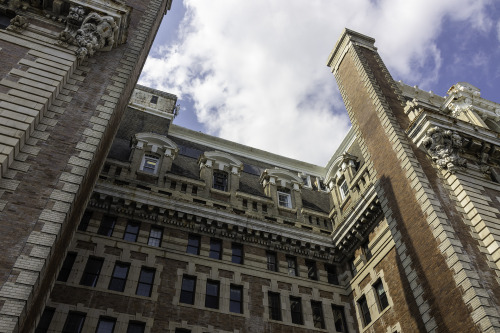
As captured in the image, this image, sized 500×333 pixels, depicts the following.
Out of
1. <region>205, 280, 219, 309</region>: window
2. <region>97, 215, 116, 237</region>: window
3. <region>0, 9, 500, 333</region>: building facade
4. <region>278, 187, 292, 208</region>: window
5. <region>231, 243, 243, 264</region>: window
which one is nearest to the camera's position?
<region>0, 9, 500, 333</region>: building facade

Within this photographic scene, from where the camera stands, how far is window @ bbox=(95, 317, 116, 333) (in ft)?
68.0

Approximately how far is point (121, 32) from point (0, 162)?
1094 cm

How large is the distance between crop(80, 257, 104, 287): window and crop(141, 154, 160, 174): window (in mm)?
8375

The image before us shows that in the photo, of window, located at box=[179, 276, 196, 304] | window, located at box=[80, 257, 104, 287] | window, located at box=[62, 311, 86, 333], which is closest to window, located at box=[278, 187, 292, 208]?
window, located at box=[179, 276, 196, 304]

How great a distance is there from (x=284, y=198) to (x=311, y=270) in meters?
7.06

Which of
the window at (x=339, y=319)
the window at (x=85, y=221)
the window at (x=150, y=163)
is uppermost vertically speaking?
the window at (x=150, y=163)

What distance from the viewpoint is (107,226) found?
25453 millimetres

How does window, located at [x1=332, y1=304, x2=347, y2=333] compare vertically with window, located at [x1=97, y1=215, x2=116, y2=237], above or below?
below

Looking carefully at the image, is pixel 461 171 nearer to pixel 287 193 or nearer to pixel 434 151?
pixel 434 151

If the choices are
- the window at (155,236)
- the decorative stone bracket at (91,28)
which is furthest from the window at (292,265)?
the decorative stone bracket at (91,28)

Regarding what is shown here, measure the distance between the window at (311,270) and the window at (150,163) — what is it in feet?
40.5

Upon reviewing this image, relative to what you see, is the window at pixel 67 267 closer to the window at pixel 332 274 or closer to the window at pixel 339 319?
the window at pixel 339 319

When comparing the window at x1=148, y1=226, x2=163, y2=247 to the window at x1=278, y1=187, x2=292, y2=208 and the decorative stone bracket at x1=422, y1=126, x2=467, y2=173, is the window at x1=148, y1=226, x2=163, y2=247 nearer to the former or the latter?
the window at x1=278, y1=187, x2=292, y2=208

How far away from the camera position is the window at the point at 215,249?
26781 millimetres
